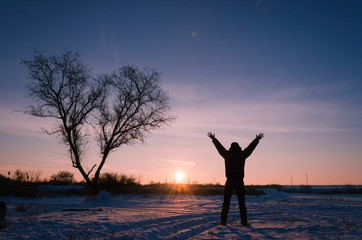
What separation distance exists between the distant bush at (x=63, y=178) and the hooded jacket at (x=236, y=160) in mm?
39249

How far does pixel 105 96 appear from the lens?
66.4 ft

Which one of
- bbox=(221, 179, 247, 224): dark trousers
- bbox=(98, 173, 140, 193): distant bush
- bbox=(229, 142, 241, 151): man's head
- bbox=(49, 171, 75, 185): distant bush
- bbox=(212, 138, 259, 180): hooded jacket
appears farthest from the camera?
bbox=(49, 171, 75, 185): distant bush

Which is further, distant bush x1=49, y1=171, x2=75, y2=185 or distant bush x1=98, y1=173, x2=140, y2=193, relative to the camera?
distant bush x1=49, y1=171, x2=75, y2=185

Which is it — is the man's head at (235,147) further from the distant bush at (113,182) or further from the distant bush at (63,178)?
the distant bush at (63,178)

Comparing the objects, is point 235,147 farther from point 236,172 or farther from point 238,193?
point 238,193

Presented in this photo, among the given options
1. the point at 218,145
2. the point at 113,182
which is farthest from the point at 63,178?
the point at 218,145

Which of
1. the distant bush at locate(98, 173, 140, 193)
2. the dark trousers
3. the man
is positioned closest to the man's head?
the man

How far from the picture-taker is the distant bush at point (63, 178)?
40656 mm

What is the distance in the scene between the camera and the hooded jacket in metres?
7.49

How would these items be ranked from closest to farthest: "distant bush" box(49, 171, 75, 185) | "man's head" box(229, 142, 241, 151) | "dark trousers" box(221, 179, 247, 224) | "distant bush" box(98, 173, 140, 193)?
"dark trousers" box(221, 179, 247, 224) < "man's head" box(229, 142, 241, 151) < "distant bush" box(98, 173, 140, 193) < "distant bush" box(49, 171, 75, 185)

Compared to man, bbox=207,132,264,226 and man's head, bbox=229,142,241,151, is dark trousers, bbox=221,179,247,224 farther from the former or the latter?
man's head, bbox=229,142,241,151

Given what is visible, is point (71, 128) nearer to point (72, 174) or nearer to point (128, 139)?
point (128, 139)

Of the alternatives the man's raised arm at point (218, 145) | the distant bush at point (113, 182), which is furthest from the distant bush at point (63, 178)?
the man's raised arm at point (218, 145)

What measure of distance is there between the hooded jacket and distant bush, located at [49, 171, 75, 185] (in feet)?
129
